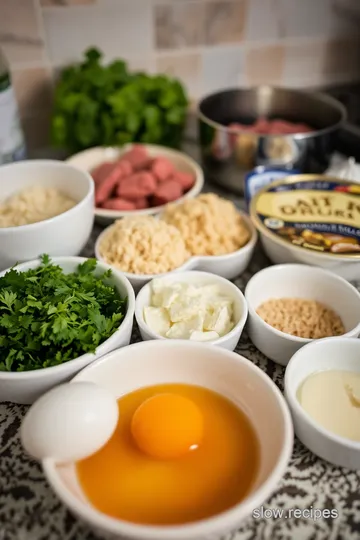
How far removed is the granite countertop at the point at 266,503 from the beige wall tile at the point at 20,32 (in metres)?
1.08

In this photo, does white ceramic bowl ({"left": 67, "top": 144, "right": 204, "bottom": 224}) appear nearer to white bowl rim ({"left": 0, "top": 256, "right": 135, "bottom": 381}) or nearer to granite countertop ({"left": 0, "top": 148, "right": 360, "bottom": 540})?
white bowl rim ({"left": 0, "top": 256, "right": 135, "bottom": 381})

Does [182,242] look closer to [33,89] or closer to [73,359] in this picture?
[73,359]

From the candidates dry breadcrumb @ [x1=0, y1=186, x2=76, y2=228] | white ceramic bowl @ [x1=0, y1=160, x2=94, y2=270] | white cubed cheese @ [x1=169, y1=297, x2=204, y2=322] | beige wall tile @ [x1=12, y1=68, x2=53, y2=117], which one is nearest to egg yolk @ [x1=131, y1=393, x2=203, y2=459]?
white cubed cheese @ [x1=169, y1=297, x2=204, y2=322]

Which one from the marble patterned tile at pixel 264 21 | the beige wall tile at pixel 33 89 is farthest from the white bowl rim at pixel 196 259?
the marble patterned tile at pixel 264 21

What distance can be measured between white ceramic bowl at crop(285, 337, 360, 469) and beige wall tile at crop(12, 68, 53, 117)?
43.9 inches

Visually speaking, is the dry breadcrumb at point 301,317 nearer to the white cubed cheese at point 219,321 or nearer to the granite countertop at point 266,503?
the white cubed cheese at point 219,321

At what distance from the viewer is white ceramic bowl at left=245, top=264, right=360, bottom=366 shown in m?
0.93

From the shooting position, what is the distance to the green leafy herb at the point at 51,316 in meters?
0.86

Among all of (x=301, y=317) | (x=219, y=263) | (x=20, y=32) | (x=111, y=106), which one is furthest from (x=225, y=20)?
(x=301, y=317)

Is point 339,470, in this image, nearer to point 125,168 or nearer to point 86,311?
Result: point 86,311

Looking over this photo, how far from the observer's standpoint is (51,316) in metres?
0.88

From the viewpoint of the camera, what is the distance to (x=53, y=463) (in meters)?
0.68

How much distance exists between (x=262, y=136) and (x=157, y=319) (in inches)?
22.0

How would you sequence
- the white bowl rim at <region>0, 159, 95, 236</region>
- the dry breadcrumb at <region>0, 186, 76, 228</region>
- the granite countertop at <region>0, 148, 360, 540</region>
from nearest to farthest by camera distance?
1. the granite countertop at <region>0, 148, 360, 540</region>
2. the white bowl rim at <region>0, 159, 95, 236</region>
3. the dry breadcrumb at <region>0, 186, 76, 228</region>
